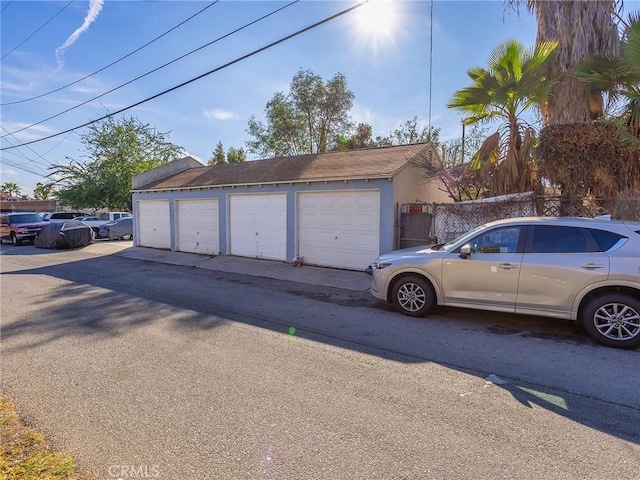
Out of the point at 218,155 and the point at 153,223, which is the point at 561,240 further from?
the point at 218,155

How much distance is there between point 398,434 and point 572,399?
1878mm

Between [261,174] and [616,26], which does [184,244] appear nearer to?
[261,174]

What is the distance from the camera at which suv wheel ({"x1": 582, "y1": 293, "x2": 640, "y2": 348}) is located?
4.66 meters

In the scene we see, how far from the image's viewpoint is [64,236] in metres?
17.4

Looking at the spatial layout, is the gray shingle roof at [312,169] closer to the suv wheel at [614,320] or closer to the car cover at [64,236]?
the car cover at [64,236]

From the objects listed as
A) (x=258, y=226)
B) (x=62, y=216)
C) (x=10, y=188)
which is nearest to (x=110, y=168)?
(x=62, y=216)

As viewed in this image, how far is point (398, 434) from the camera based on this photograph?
285cm

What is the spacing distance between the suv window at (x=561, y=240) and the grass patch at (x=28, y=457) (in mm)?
5855

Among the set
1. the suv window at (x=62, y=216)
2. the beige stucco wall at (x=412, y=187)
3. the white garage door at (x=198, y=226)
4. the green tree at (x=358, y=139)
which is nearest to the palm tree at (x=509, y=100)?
the beige stucco wall at (x=412, y=187)

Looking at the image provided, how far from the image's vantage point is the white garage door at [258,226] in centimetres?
1184

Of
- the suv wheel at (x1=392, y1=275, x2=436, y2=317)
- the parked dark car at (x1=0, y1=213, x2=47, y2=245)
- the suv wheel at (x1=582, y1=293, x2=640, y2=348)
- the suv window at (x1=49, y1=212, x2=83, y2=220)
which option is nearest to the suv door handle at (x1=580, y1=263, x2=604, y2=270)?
the suv wheel at (x1=582, y1=293, x2=640, y2=348)

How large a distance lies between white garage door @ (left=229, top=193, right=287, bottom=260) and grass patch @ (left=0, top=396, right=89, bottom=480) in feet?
29.7

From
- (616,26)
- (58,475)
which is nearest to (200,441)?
(58,475)

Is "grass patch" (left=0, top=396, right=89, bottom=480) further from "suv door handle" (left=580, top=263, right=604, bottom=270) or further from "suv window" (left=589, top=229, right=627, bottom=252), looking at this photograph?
"suv window" (left=589, top=229, right=627, bottom=252)
